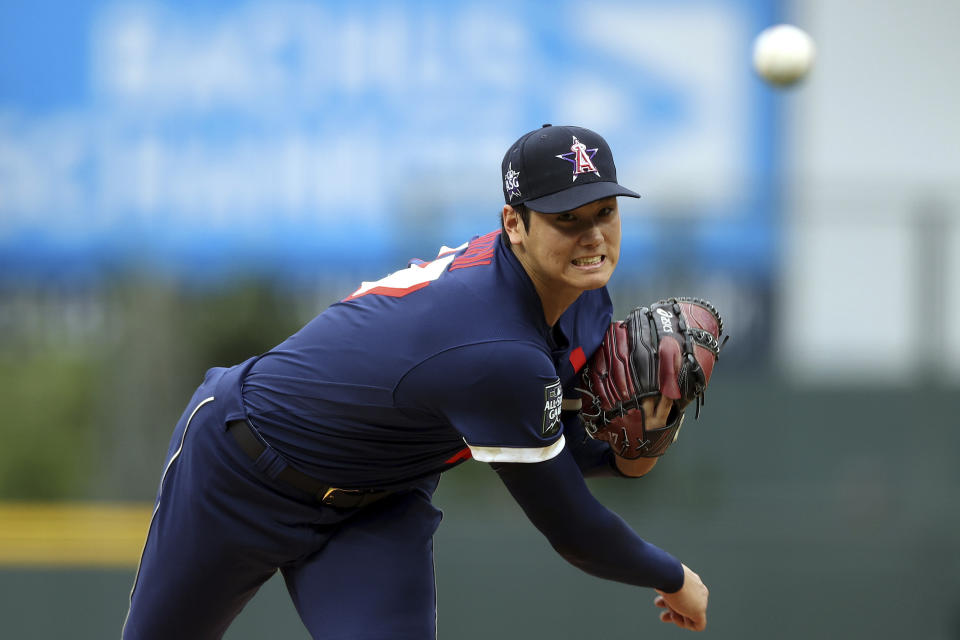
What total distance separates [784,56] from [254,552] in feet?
9.92

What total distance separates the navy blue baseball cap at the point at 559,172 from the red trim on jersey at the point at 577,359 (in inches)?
21.3

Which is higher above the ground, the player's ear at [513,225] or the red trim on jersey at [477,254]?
the player's ear at [513,225]

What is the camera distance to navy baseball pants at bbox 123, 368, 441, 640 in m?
3.25

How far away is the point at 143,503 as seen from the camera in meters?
6.81

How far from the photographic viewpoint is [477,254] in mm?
3139

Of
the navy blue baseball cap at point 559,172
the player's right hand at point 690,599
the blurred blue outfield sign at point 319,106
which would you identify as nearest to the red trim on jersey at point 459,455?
the player's right hand at point 690,599

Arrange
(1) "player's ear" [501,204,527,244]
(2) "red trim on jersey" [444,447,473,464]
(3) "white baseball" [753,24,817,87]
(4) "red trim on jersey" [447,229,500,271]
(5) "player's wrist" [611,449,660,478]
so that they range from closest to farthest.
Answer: (1) "player's ear" [501,204,527,244]
(4) "red trim on jersey" [447,229,500,271]
(2) "red trim on jersey" [444,447,473,464]
(5) "player's wrist" [611,449,660,478]
(3) "white baseball" [753,24,817,87]

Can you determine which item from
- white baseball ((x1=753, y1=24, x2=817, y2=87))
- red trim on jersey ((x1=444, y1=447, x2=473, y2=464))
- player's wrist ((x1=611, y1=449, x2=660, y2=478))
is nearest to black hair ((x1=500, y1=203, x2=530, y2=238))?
red trim on jersey ((x1=444, y1=447, x2=473, y2=464))

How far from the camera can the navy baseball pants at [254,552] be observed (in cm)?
325

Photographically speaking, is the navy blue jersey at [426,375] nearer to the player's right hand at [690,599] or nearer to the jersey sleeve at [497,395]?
the jersey sleeve at [497,395]

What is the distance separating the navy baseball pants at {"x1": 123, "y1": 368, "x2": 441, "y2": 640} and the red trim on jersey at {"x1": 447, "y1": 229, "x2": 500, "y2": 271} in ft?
2.38

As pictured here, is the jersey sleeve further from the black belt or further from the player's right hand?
the player's right hand

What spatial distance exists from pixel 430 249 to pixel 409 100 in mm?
4384

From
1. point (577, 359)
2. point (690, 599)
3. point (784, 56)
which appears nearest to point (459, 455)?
point (577, 359)
